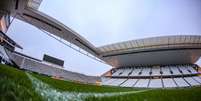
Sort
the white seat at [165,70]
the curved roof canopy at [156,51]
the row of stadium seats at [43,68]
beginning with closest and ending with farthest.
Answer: the row of stadium seats at [43,68], the curved roof canopy at [156,51], the white seat at [165,70]

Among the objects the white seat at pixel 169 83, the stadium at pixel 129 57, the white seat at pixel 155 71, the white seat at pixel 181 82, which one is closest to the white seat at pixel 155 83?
the stadium at pixel 129 57

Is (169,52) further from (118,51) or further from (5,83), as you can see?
(5,83)

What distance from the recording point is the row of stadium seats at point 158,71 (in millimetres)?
44000

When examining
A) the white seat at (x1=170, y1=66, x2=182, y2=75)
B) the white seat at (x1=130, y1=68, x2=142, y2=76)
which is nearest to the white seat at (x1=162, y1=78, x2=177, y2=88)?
the white seat at (x1=170, y1=66, x2=182, y2=75)

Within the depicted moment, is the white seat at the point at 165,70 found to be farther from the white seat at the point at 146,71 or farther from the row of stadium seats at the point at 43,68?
the row of stadium seats at the point at 43,68

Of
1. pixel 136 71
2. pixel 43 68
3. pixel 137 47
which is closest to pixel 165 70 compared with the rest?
pixel 136 71

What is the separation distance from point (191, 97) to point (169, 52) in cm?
3164

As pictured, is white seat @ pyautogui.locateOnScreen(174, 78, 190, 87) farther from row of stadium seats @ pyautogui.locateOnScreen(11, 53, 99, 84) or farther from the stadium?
row of stadium seats @ pyautogui.locateOnScreen(11, 53, 99, 84)

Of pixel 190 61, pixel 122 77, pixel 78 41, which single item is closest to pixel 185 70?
pixel 190 61

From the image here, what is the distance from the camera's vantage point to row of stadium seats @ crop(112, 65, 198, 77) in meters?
44.0

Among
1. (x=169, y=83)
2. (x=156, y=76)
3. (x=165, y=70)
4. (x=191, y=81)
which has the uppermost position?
(x=165, y=70)

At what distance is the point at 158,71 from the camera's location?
46062 millimetres

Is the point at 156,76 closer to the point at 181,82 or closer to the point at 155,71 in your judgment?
the point at 155,71

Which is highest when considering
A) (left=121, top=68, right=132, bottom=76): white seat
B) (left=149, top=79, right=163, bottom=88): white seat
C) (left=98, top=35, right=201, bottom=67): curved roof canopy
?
(left=98, top=35, right=201, bottom=67): curved roof canopy
